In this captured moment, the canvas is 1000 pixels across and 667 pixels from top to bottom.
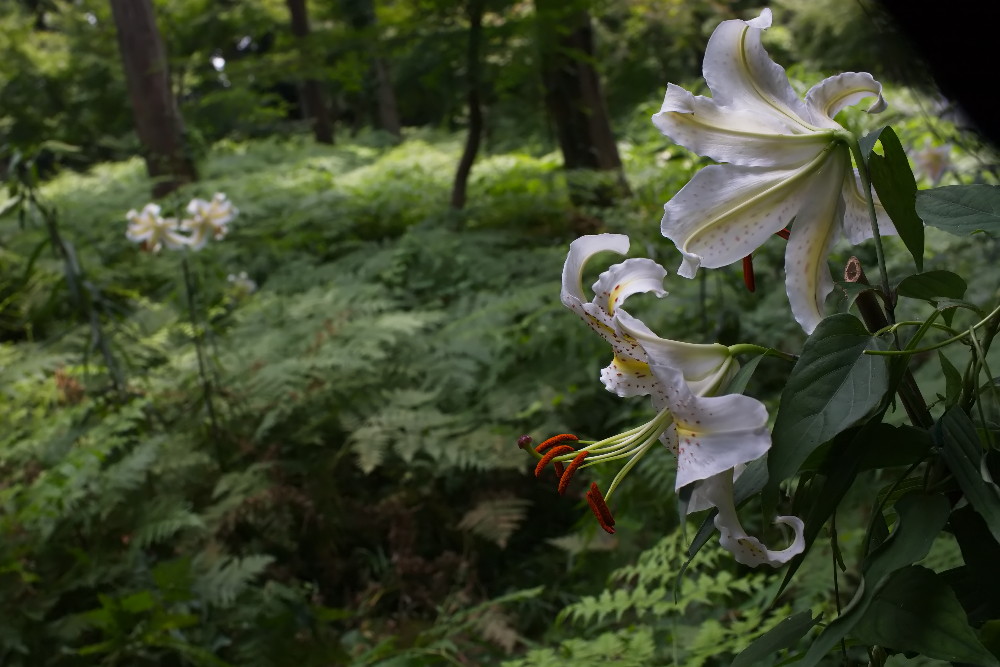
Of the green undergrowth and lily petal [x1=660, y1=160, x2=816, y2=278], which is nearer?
lily petal [x1=660, y1=160, x2=816, y2=278]

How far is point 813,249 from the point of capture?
22.5 inches

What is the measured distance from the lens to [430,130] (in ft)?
49.1

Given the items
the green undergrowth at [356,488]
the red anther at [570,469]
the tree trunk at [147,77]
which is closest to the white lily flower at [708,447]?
the red anther at [570,469]

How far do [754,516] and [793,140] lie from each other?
1839 millimetres

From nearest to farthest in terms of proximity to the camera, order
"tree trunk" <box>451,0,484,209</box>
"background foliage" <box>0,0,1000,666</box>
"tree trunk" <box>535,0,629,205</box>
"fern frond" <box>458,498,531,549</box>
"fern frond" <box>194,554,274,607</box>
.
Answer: "background foliage" <box>0,0,1000,666</box> < "fern frond" <box>194,554,274,607</box> < "fern frond" <box>458,498,531,549</box> < "tree trunk" <box>451,0,484,209</box> < "tree trunk" <box>535,0,629,205</box>

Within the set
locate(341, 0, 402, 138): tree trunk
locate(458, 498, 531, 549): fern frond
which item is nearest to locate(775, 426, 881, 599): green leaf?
locate(458, 498, 531, 549): fern frond

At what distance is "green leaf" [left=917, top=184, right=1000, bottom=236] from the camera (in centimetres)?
50

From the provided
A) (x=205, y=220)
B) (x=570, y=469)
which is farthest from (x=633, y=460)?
(x=205, y=220)

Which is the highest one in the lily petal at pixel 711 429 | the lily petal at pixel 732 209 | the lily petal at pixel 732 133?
the lily petal at pixel 732 133

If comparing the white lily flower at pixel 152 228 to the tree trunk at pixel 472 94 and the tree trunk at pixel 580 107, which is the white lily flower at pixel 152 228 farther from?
the tree trunk at pixel 580 107

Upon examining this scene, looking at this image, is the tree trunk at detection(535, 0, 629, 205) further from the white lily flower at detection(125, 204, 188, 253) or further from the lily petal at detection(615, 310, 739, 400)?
the lily petal at detection(615, 310, 739, 400)

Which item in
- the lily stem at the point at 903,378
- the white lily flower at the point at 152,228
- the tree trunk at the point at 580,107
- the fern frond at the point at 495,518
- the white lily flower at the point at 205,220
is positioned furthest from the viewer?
the tree trunk at the point at 580,107

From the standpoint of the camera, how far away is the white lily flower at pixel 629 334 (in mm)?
534

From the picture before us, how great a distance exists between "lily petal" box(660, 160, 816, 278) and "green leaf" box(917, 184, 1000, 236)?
80 mm
